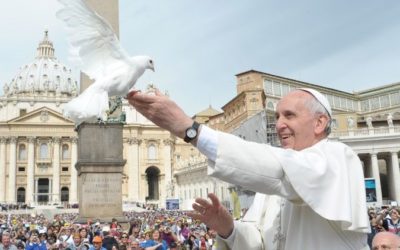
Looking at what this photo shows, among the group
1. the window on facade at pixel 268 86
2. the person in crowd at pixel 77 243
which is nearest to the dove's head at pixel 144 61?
the person in crowd at pixel 77 243

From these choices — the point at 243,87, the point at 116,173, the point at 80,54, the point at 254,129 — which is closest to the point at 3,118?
the point at 243,87

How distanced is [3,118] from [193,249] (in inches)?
3347

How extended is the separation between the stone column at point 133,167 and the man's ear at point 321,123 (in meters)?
85.1

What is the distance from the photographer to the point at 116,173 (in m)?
15.0

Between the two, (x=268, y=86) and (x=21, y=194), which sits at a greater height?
(x=268, y=86)

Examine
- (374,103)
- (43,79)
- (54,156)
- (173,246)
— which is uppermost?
(43,79)

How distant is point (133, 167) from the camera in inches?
3477

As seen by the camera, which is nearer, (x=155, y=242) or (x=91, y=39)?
(x=91, y=39)

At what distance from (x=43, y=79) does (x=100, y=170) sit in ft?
370

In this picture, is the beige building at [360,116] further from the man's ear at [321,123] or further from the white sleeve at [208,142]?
Result: the white sleeve at [208,142]

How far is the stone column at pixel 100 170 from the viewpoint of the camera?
1493cm

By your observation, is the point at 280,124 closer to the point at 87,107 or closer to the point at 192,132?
the point at 192,132

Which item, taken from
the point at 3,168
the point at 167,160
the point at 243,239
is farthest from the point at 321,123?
the point at 3,168

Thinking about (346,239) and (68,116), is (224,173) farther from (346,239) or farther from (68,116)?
(68,116)
